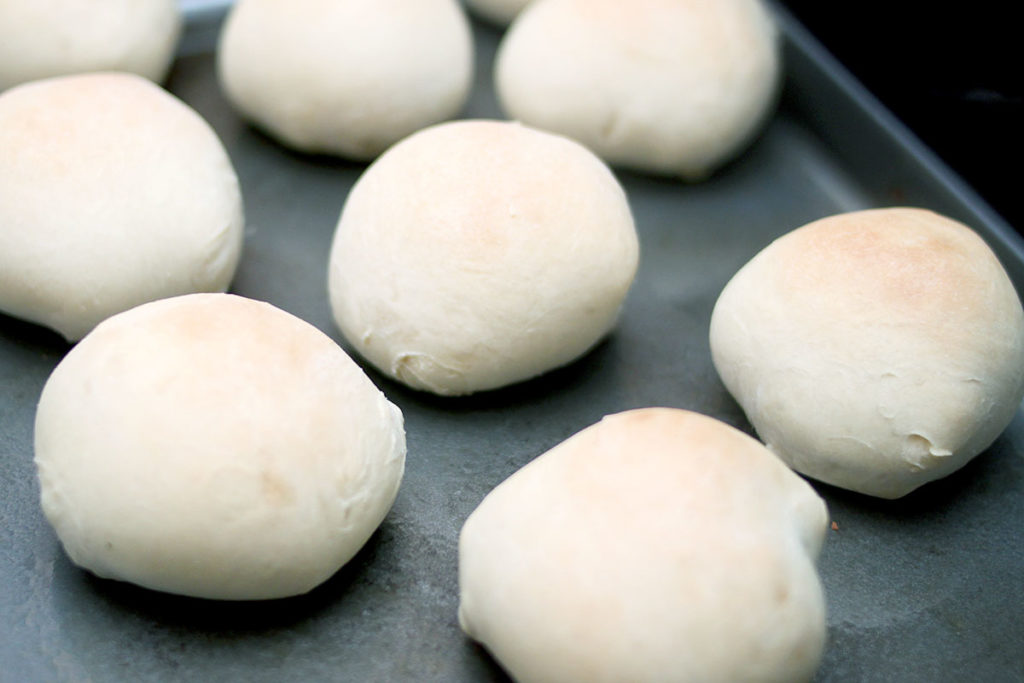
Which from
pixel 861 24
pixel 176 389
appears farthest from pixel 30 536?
pixel 861 24

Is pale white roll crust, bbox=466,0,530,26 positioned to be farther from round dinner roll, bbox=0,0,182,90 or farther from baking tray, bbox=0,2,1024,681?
round dinner roll, bbox=0,0,182,90

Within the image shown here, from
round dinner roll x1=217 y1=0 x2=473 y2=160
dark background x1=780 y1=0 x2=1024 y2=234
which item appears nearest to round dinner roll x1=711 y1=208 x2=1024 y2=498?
dark background x1=780 y1=0 x2=1024 y2=234

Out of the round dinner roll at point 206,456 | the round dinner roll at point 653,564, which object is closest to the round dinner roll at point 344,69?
the round dinner roll at point 206,456

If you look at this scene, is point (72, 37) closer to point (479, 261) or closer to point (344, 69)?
point (344, 69)

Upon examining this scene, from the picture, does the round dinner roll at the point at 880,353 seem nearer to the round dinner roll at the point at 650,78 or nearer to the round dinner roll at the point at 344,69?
the round dinner roll at the point at 650,78

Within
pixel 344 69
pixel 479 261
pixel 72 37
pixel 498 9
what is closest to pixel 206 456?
pixel 479 261

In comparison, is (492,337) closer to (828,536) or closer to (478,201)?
(478,201)

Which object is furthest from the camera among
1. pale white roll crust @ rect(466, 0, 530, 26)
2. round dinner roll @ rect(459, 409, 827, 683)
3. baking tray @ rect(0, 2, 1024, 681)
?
pale white roll crust @ rect(466, 0, 530, 26)
